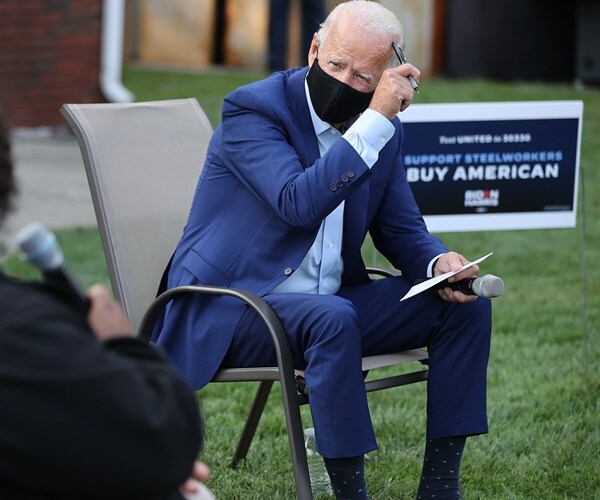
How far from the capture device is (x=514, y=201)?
5.16 m

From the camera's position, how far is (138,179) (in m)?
4.13

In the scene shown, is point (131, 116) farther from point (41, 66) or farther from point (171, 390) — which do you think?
point (41, 66)

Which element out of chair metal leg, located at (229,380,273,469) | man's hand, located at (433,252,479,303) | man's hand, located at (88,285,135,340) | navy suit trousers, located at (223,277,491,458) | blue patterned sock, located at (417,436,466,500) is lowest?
chair metal leg, located at (229,380,273,469)

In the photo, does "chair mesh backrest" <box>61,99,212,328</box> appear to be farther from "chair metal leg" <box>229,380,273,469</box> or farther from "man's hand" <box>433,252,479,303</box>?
"man's hand" <box>433,252,479,303</box>

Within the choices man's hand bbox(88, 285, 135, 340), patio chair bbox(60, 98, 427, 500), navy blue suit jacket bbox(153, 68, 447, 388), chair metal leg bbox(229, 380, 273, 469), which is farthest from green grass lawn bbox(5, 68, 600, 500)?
man's hand bbox(88, 285, 135, 340)

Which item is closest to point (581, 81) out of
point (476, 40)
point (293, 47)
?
point (476, 40)

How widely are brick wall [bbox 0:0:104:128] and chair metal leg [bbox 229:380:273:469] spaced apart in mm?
6476

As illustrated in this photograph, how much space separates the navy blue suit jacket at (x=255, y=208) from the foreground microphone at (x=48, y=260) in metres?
1.51

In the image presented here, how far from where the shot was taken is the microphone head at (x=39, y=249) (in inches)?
79.9

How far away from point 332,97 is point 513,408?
1.79 meters

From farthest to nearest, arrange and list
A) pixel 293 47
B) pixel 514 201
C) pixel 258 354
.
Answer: pixel 293 47 → pixel 514 201 → pixel 258 354

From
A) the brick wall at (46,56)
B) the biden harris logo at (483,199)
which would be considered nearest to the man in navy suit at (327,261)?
the biden harris logo at (483,199)

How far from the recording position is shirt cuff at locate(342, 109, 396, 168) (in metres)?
3.57

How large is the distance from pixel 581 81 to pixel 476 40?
120 centimetres
